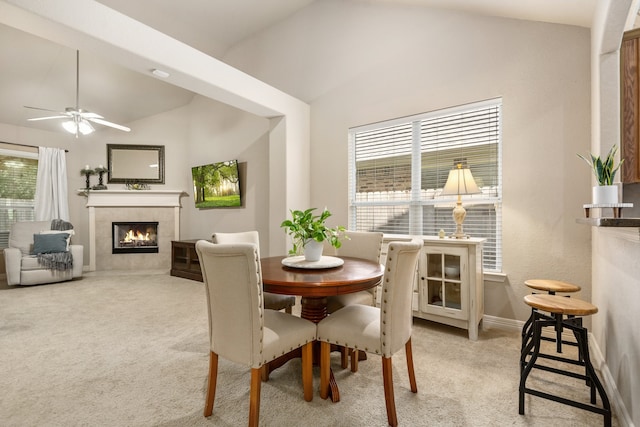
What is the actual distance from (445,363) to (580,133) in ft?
6.94

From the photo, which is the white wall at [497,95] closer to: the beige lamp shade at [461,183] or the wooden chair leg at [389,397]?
the beige lamp shade at [461,183]

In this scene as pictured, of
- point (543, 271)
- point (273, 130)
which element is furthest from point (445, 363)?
point (273, 130)

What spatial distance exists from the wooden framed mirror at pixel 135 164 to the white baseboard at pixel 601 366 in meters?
6.09

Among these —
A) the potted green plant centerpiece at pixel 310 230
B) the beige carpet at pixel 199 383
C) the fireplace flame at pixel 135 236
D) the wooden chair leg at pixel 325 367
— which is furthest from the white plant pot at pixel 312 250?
the fireplace flame at pixel 135 236

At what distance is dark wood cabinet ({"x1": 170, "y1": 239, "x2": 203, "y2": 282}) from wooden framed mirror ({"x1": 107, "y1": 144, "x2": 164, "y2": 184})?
1.57 m

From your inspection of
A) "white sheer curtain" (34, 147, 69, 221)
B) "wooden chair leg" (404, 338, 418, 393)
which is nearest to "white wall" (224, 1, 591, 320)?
"wooden chair leg" (404, 338, 418, 393)

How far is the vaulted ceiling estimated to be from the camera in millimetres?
4078

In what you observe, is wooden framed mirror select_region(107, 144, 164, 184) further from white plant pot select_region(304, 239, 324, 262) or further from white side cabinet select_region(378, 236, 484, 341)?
white side cabinet select_region(378, 236, 484, 341)

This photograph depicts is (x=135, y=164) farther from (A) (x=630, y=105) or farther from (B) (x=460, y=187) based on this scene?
(A) (x=630, y=105)

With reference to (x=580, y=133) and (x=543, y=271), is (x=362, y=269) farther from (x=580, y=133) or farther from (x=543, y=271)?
(x=580, y=133)

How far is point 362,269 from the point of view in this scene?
6.82 ft

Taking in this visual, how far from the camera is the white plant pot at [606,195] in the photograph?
151 centimetres

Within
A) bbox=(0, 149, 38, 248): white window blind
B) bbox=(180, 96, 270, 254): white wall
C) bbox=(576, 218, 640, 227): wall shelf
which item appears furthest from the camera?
bbox=(0, 149, 38, 248): white window blind

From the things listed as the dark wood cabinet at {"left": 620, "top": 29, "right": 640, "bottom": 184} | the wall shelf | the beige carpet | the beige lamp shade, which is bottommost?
the beige carpet
